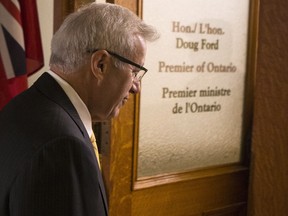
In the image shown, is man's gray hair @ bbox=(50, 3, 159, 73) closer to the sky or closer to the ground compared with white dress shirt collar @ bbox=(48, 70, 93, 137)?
closer to the sky

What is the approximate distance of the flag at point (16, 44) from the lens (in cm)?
164

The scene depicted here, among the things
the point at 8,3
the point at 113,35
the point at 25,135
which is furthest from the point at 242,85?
the point at 25,135

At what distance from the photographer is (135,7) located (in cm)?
163

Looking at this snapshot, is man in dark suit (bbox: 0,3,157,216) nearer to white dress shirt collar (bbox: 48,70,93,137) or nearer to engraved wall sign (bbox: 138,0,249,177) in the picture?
white dress shirt collar (bbox: 48,70,93,137)

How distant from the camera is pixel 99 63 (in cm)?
98

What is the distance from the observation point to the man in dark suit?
0.75m

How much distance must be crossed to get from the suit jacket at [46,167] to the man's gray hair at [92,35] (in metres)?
0.15

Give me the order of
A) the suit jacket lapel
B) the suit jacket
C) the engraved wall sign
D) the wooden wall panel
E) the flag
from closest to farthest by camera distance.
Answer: the wooden wall panel
the suit jacket
the suit jacket lapel
the flag
the engraved wall sign

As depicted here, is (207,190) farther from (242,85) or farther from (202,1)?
(202,1)

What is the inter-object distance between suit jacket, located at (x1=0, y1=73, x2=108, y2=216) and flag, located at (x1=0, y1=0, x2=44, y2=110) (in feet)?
2.69

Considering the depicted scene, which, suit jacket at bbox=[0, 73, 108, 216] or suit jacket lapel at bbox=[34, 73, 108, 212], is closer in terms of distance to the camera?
suit jacket at bbox=[0, 73, 108, 216]

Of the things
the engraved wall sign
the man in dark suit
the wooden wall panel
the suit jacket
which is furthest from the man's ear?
the engraved wall sign

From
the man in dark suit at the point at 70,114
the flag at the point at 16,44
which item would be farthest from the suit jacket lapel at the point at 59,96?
the flag at the point at 16,44

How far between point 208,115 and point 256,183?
1.53m
